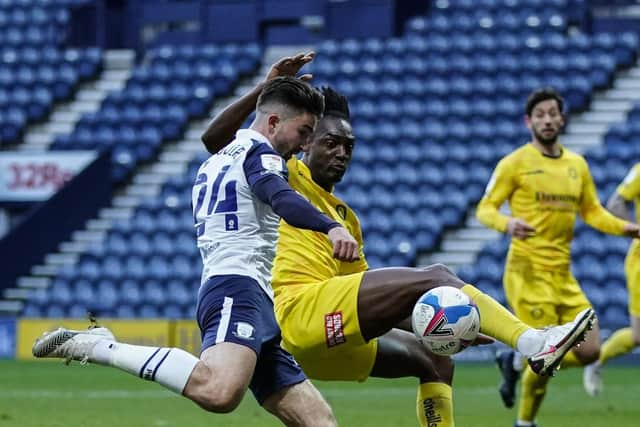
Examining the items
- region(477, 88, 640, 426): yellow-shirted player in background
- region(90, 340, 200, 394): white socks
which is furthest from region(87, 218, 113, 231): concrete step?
region(90, 340, 200, 394): white socks

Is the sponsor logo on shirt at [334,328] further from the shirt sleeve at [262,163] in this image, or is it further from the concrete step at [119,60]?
the concrete step at [119,60]

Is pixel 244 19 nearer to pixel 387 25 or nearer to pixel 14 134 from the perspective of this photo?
pixel 387 25

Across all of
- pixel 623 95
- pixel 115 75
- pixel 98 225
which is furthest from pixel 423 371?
pixel 115 75

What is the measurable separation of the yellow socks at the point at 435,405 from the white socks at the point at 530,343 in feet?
2.97

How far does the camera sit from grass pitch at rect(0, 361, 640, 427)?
10250 millimetres

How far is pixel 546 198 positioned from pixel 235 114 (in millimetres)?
3917

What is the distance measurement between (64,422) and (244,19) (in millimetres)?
16805

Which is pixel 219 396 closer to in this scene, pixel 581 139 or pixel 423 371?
pixel 423 371

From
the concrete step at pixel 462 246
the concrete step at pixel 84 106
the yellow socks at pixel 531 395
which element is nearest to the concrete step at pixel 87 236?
the concrete step at pixel 84 106

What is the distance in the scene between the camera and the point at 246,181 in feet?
20.1

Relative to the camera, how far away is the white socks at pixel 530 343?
19.6 feet

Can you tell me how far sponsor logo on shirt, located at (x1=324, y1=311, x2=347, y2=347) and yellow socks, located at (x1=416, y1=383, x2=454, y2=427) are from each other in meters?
0.58

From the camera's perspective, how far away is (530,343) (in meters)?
6.02

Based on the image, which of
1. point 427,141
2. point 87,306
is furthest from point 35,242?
point 427,141
